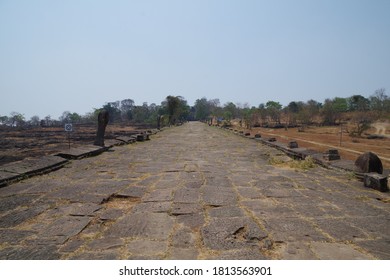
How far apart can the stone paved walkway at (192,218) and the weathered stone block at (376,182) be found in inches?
7.0

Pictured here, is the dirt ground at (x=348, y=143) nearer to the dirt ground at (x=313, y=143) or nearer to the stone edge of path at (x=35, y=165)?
the dirt ground at (x=313, y=143)

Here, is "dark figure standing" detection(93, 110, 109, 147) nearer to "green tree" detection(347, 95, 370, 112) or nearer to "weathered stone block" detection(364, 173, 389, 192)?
"weathered stone block" detection(364, 173, 389, 192)

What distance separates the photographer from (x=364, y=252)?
8.19 feet

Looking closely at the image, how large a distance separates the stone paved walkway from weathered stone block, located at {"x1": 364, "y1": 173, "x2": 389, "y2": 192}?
177 mm

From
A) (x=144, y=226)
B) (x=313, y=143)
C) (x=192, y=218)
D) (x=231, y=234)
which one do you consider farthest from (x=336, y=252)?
(x=313, y=143)

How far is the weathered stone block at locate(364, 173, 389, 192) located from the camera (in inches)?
177

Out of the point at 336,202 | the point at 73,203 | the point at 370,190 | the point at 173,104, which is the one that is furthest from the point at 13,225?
the point at 173,104

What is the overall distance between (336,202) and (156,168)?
158 inches

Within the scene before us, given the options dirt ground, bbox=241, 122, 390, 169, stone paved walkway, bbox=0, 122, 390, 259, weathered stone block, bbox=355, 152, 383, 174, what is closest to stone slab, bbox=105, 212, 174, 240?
stone paved walkway, bbox=0, 122, 390, 259

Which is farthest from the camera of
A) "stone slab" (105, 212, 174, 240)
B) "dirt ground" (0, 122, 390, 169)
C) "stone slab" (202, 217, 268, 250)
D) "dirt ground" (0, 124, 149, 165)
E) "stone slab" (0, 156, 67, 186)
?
"dirt ground" (0, 124, 149, 165)

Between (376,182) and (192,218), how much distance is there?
3.48 m

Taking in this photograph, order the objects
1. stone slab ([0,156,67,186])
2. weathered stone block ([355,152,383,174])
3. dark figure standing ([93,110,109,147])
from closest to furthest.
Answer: stone slab ([0,156,67,186])
weathered stone block ([355,152,383,174])
dark figure standing ([93,110,109,147])

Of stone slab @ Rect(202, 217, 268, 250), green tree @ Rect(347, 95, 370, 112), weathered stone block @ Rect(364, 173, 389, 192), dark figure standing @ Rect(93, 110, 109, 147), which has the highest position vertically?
green tree @ Rect(347, 95, 370, 112)

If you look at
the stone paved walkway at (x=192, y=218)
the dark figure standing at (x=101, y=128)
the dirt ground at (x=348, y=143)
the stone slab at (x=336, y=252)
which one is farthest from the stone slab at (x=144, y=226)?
the dirt ground at (x=348, y=143)
